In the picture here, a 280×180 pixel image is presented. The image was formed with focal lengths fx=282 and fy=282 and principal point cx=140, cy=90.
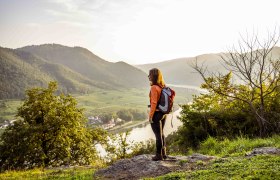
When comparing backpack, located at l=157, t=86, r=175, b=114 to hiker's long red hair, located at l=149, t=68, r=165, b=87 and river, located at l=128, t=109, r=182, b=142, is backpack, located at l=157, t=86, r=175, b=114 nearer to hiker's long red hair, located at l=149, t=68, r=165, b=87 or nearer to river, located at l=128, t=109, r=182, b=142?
hiker's long red hair, located at l=149, t=68, r=165, b=87

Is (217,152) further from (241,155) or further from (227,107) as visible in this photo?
(227,107)

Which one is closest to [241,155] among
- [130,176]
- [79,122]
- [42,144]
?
[130,176]

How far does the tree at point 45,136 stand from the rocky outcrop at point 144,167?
1574cm

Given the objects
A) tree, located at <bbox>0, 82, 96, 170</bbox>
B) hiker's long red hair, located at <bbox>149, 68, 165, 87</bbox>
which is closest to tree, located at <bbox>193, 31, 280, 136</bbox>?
hiker's long red hair, located at <bbox>149, 68, 165, 87</bbox>

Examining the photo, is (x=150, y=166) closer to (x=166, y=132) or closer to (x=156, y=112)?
(x=156, y=112)

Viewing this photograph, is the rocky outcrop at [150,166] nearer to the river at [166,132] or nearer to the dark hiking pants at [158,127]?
the dark hiking pants at [158,127]

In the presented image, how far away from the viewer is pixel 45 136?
79.2 ft

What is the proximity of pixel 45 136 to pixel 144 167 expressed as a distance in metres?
18.5

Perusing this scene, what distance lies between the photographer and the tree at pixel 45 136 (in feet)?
75.8

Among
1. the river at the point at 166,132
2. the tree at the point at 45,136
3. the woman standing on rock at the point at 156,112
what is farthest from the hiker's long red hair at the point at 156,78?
the river at the point at 166,132

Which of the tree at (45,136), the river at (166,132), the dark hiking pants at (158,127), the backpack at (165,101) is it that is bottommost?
the river at (166,132)

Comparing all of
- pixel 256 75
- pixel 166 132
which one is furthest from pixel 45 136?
pixel 166 132

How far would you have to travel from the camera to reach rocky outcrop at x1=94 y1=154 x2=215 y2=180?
7.25 m

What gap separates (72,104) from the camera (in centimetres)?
2683
